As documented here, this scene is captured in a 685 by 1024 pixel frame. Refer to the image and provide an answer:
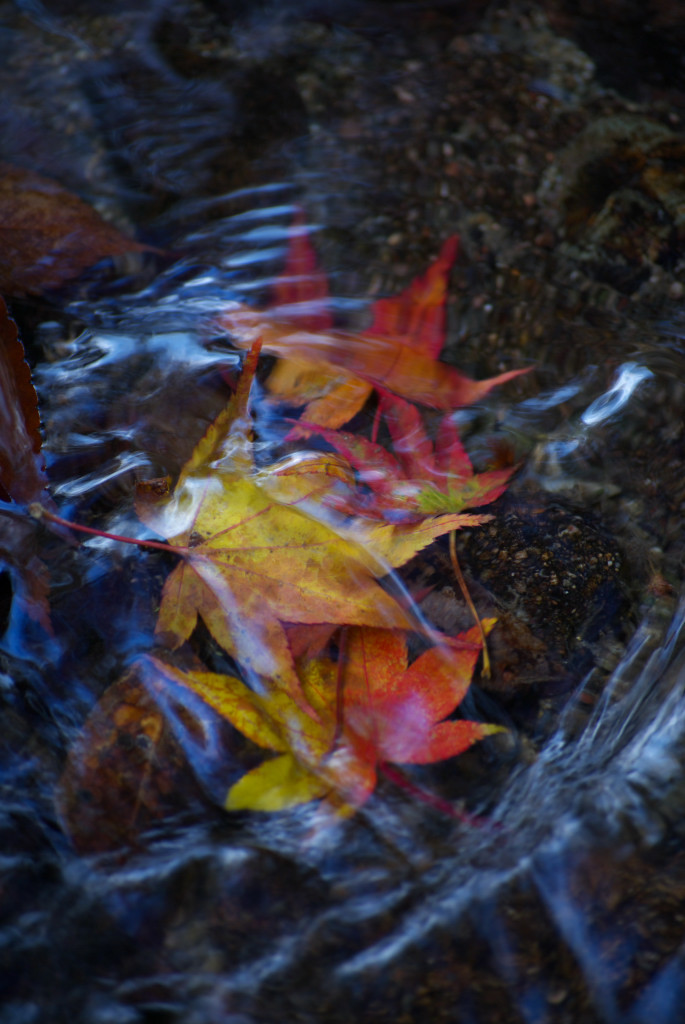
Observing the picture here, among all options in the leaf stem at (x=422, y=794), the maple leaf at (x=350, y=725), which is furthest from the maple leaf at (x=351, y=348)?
the leaf stem at (x=422, y=794)

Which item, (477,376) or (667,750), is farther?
(477,376)

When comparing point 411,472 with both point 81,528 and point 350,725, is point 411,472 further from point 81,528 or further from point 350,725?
point 81,528

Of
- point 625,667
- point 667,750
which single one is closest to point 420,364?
point 625,667

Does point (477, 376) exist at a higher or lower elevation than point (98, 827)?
higher

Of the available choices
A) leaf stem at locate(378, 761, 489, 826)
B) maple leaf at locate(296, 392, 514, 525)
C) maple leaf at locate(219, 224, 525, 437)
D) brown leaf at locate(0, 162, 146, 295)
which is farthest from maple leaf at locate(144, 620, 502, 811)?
brown leaf at locate(0, 162, 146, 295)

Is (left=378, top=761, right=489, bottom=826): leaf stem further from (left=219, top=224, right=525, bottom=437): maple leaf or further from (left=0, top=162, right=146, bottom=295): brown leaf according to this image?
(left=0, top=162, right=146, bottom=295): brown leaf

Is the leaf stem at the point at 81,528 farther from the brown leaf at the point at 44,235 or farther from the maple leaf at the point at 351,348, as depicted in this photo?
the brown leaf at the point at 44,235

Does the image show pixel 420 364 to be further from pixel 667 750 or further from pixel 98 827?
pixel 98 827
